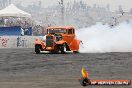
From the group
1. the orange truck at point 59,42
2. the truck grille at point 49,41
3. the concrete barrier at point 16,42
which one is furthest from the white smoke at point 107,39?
the concrete barrier at point 16,42

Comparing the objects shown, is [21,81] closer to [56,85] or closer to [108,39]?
[56,85]

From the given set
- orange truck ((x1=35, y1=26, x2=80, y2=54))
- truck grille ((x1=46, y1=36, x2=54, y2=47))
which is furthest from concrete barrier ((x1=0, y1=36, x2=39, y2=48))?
truck grille ((x1=46, y1=36, x2=54, y2=47))

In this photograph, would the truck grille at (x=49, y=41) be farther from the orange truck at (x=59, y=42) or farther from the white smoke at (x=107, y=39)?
the white smoke at (x=107, y=39)

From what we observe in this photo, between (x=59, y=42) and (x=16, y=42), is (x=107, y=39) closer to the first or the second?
(x=59, y=42)

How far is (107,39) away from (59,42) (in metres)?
6.34

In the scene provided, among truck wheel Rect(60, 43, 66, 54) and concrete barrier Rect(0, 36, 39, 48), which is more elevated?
truck wheel Rect(60, 43, 66, 54)

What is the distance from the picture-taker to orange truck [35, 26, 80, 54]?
35531mm

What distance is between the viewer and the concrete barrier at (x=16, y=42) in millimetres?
58438

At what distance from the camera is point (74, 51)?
121 ft

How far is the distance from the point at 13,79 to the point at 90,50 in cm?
2299

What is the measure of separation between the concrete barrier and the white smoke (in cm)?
1783

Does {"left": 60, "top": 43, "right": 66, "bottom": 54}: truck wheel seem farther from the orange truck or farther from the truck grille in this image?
the truck grille

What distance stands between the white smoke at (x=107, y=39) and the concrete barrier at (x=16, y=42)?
58.5ft

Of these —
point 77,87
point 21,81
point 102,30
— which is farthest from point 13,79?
point 102,30
